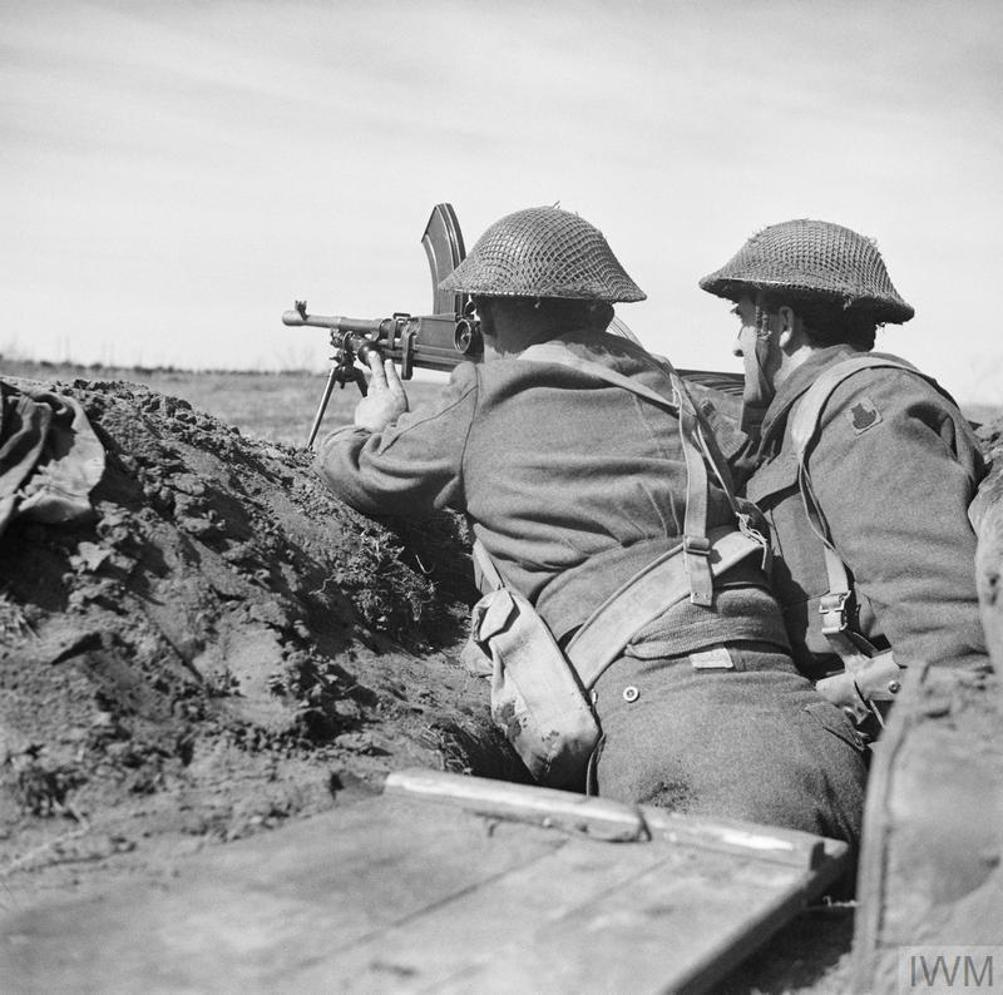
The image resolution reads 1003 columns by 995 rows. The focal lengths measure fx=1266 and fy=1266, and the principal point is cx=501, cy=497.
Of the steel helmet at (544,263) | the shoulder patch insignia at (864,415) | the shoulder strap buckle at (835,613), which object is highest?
the steel helmet at (544,263)

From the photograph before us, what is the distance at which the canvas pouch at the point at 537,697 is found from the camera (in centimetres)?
394

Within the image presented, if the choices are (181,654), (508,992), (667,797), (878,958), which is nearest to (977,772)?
(878,958)

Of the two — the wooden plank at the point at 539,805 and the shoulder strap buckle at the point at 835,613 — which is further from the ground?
the shoulder strap buckle at the point at 835,613

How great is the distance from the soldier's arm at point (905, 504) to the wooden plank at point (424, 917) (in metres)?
1.40

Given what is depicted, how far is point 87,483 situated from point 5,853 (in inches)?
54.7

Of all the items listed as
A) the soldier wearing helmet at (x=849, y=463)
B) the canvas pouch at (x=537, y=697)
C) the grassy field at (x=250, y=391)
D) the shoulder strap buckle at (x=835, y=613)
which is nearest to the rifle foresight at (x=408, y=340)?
the soldier wearing helmet at (x=849, y=463)

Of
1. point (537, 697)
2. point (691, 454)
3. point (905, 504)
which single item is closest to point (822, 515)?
point (905, 504)

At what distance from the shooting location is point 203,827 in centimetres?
289

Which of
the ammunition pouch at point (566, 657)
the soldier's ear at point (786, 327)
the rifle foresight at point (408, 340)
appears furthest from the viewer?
the rifle foresight at point (408, 340)

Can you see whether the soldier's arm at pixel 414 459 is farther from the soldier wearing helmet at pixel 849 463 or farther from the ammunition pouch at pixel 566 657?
the soldier wearing helmet at pixel 849 463

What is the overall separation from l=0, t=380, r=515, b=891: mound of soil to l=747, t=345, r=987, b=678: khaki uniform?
1.20 meters

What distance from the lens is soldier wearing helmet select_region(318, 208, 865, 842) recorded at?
3721 millimetres

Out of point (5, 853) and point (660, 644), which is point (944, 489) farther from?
point (5, 853)

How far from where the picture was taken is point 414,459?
4.27 m
